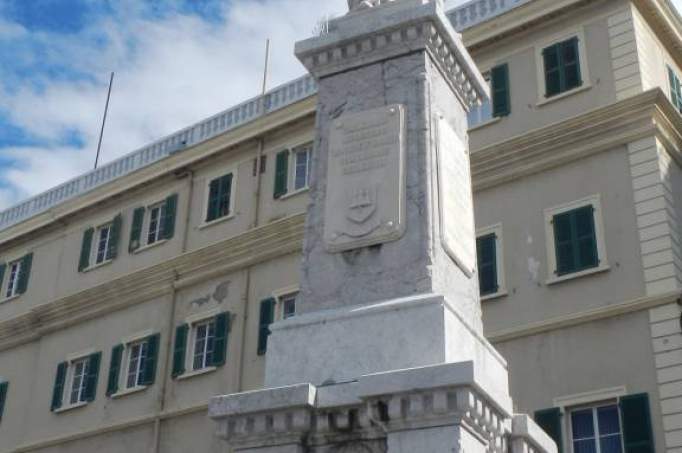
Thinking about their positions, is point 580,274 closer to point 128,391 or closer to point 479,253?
point 479,253

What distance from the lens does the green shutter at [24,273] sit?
30016mm

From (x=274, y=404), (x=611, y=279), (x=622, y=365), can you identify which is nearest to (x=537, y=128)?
(x=611, y=279)

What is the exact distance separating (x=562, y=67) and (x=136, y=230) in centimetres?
1260

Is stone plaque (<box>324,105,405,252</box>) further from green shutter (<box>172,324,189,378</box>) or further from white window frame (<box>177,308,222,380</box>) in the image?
green shutter (<box>172,324,189,378</box>)

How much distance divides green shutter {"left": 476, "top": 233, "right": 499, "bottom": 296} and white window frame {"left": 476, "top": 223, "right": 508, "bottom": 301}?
4 cm

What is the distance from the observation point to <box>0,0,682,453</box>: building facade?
703 inches

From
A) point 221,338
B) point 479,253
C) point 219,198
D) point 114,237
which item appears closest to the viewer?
point 479,253

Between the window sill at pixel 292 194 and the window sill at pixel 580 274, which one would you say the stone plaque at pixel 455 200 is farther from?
the window sill at pixel 292 194

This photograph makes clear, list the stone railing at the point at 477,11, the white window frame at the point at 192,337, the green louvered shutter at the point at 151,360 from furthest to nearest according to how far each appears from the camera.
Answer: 1. the green louvered shutter at the point at 151,360
2. the white window frame at the point at 192,337
3. the stone railing at the point at 477,11

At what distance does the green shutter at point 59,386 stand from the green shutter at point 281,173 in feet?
25.5

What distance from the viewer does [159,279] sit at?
Result: 25906 millimetres

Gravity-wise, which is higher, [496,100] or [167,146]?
[167,146]

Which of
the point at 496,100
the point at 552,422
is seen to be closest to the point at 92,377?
the point at 496,100

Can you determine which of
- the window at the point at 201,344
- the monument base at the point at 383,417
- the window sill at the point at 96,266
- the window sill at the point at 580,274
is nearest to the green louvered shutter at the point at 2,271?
the window sill at the point at 96,266
